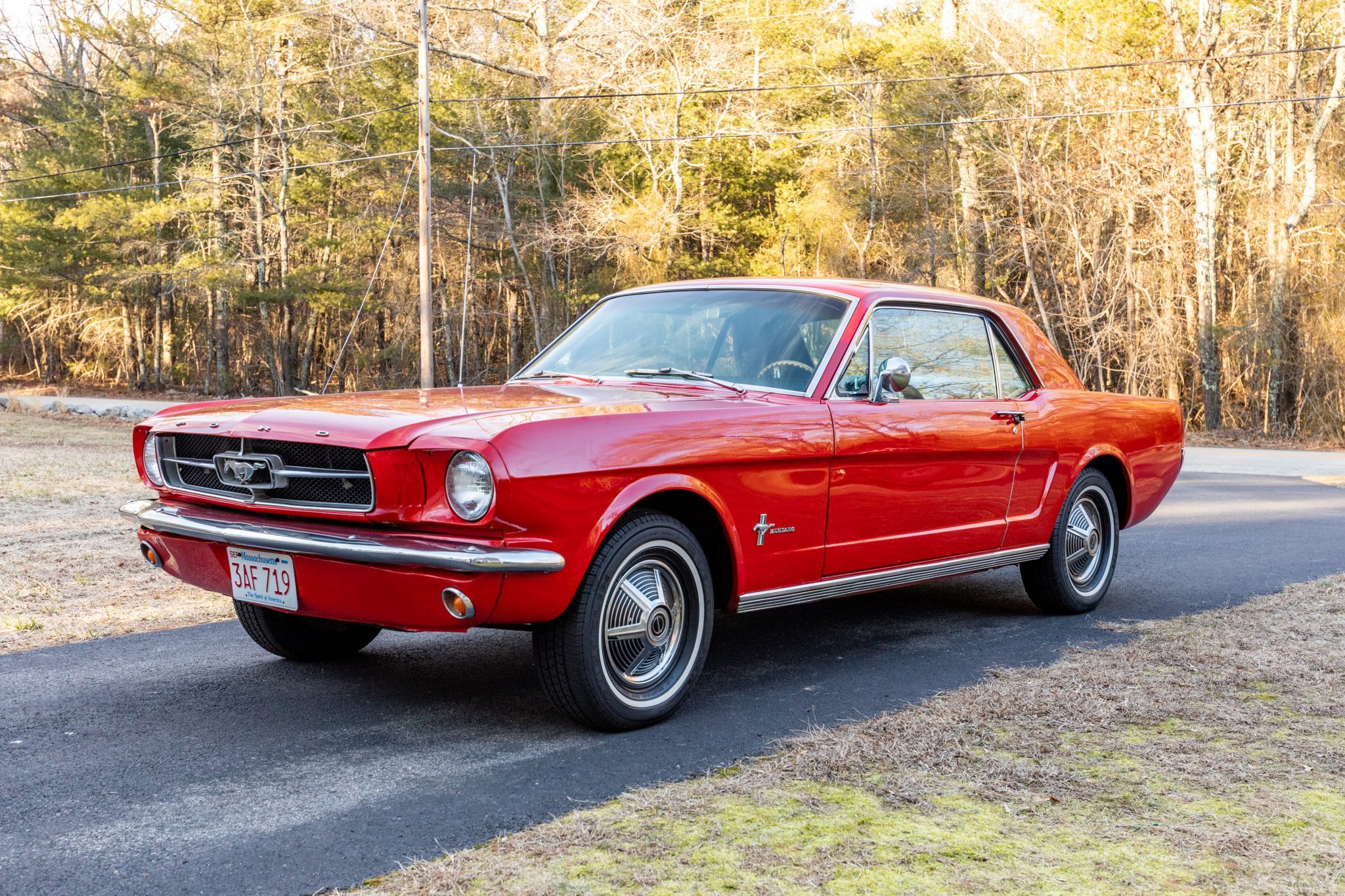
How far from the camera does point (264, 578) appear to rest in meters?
4.25

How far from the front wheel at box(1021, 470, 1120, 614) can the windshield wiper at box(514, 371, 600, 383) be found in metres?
2.64

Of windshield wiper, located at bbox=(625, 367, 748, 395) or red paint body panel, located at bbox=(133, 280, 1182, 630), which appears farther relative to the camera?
windshield wiper, located at bbox=(625, 367, 748, 395)

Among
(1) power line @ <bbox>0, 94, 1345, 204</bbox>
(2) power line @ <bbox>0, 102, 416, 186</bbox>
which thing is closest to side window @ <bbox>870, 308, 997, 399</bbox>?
(1) power line @ <bbox>0, 94, 1345, 204</bbox>

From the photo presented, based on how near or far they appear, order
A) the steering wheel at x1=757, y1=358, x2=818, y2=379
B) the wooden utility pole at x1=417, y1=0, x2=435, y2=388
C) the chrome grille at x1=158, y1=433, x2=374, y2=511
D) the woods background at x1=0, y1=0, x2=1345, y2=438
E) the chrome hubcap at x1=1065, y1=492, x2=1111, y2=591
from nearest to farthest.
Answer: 1. the chrome grille at x1=158, y1=433, x2=374, y2=511
2. the steering wheel at x1=757, y1=358, x2=818, y2=379
3. the chrome hubcap at x1=1065, y1=492, x2=1111, y2=591
4. the wooden utility pole at x1=417, y1=0, x2=435, y2=388
5. the woods background at x1=0, y1=0, x2=1345, y2=438

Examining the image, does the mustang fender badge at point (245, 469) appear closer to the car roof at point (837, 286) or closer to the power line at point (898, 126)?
the car roof at point (837, 286)

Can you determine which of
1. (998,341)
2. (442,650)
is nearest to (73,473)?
(442,650)

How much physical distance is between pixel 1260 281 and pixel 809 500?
24555mm

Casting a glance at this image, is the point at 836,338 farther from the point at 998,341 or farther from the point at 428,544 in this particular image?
the point at 428,544

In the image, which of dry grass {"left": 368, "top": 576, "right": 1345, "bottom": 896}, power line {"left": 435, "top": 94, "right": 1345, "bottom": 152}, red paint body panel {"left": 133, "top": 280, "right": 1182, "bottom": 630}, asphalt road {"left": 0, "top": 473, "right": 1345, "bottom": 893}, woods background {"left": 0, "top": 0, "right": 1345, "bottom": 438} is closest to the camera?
dry grass {"left": 368, "top": 576, "right": 1345, "bottom": 896}

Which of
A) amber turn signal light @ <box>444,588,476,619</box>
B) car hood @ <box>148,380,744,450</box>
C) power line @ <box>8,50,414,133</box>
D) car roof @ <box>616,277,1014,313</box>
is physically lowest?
amber turn signal light @ <box>444,588,476,619</box>

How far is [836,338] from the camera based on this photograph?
208 inches

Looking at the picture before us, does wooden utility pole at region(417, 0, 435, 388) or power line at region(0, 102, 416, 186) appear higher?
power line at region(0, 102, 416, 186)

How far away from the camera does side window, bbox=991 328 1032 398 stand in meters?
6.27

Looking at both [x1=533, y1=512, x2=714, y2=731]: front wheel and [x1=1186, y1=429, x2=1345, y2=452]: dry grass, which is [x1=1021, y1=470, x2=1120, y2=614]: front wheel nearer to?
[x1=533, y1=512, x2=714, y2=731]: front wheel
